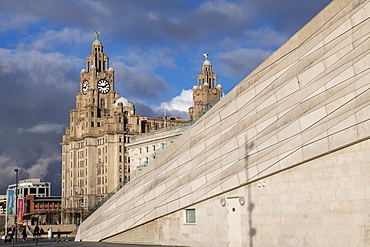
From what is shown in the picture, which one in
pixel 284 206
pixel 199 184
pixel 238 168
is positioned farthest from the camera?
pixel 199 184

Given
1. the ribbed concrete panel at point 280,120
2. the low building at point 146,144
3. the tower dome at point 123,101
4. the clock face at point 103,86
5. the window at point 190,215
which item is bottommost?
the window at point 190,215

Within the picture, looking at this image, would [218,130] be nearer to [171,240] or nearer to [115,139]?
[171,240]

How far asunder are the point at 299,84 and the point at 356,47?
4.11 m

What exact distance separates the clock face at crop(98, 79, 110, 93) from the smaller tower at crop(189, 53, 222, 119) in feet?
85.1

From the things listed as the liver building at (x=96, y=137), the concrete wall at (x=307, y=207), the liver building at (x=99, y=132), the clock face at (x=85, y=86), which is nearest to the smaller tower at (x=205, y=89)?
the liver building at (x=99, y=132)

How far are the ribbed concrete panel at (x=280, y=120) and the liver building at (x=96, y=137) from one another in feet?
314

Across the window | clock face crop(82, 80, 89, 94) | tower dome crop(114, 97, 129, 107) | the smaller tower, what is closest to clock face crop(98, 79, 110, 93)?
clock face crop(82, 80, 89, 94)

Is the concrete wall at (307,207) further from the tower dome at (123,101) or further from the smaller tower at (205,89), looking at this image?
the tower dome at (123,101)

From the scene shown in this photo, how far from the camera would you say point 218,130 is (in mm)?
35094

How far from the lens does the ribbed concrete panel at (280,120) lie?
26422 millimetres

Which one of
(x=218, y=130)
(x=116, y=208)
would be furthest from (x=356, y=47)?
(x=116, y=208)

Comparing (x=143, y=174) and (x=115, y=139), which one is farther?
(x=115, y=139)

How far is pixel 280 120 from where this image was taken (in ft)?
98.7

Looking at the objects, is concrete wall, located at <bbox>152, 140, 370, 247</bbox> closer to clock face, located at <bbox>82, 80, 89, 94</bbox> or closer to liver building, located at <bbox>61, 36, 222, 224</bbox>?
liver building, located at <bbox>61, 36, 222, 224</bbox>
